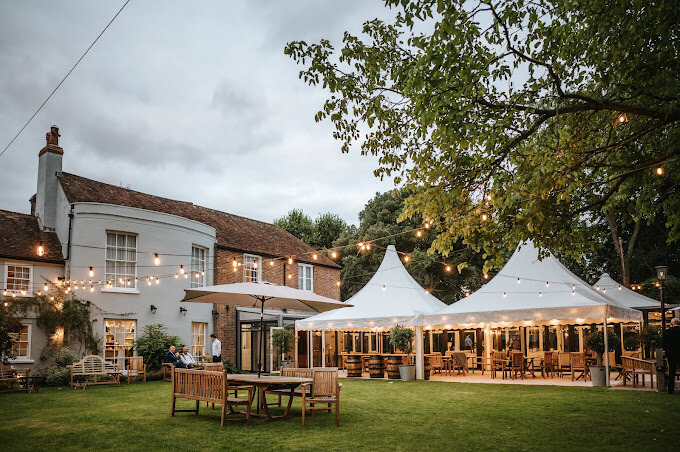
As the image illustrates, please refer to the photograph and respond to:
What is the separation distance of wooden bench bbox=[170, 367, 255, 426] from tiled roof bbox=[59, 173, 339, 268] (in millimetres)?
10322

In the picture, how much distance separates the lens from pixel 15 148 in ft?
34.4

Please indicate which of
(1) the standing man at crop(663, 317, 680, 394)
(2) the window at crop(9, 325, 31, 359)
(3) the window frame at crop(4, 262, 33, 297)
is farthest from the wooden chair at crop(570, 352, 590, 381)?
(3) the window frame at crop(4, 262, 33, 297)

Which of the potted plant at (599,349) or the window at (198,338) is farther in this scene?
the window at (198,338)

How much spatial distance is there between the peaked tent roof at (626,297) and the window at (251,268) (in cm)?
1290

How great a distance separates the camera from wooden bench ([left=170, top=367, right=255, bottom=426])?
845cm

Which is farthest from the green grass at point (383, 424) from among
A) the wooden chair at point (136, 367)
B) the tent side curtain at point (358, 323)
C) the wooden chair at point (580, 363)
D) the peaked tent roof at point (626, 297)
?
the peaked tent roof at point (626, 297)

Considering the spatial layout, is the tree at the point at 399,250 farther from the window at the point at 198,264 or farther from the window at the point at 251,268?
the window at the point at 198,264

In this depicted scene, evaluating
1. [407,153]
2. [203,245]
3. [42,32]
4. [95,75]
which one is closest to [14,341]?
[203,245]

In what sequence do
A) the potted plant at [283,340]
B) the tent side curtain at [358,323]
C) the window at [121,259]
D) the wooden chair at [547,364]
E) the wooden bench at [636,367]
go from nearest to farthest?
1. the wooden bench at [636,367]
2. the wooden chair at [547,364]
3. the tent side curtain at [358,323]
4. the window at [121,259]
5. the potted plant at [283,340]

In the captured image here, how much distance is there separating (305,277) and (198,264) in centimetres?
643

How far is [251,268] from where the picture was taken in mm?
23641

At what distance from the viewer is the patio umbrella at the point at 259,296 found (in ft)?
34.5

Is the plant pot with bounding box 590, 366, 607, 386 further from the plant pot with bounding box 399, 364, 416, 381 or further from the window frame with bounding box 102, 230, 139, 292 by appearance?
the window frame with bounding box 102, 230, 139, 292

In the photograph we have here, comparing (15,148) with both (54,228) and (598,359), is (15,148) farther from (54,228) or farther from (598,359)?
(598,359)
